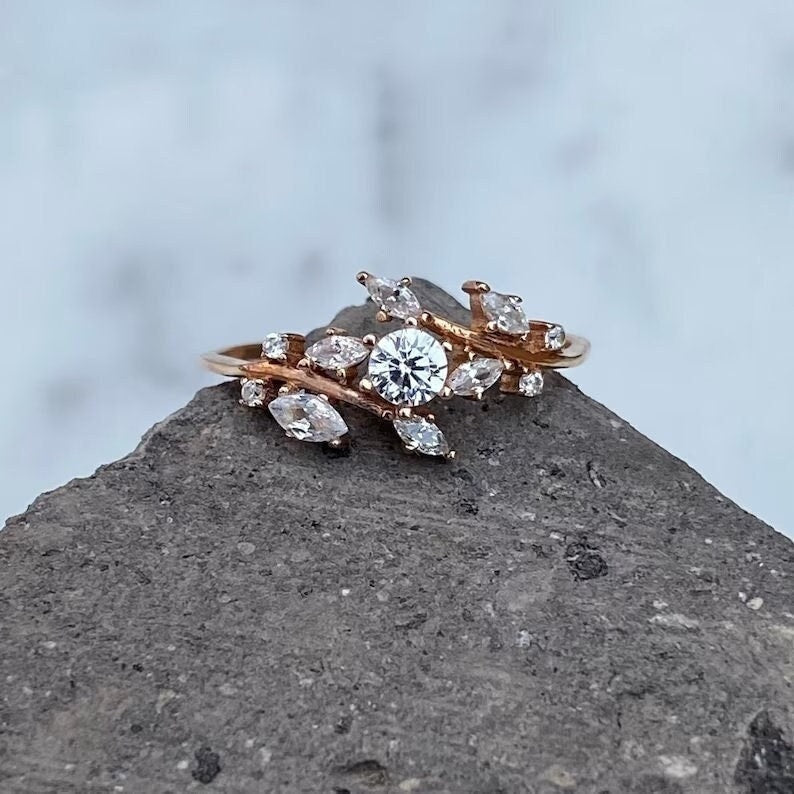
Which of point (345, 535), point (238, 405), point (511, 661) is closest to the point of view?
point (511, 661)

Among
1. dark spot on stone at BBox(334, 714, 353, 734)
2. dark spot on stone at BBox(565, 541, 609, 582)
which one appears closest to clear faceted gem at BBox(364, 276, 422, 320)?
dark spot on stone at BBox(565, 541, 609, 582)

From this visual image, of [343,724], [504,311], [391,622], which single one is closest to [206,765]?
[343,724]

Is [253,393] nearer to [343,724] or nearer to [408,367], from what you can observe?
[408,367]

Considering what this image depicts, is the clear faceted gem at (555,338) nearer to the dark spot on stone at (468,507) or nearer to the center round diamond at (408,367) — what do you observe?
the center round diamond at (408,367)

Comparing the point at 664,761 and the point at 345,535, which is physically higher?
the point at 345,535

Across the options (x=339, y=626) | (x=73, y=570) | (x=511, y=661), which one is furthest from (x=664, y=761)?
(x=73, y=570)

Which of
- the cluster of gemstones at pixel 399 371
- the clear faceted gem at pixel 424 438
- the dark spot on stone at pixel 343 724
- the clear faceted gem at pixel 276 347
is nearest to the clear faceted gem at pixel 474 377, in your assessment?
the cluster of gemstones at pixel 399 371

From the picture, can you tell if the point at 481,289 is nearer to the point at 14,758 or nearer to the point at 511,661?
the point at 511,661
